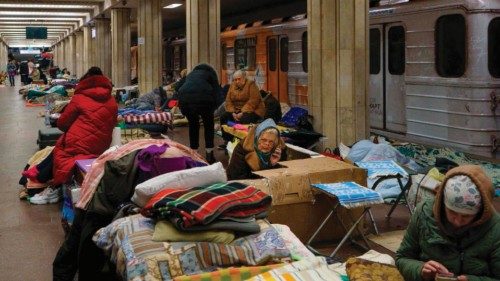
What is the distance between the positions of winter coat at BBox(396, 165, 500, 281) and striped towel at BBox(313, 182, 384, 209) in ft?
5.47

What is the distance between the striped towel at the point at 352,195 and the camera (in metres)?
5.26

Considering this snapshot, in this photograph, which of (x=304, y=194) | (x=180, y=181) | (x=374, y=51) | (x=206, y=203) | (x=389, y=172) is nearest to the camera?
(x=206, y=203)

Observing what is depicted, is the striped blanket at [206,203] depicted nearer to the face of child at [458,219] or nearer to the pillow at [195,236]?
the pillow at [195,236]

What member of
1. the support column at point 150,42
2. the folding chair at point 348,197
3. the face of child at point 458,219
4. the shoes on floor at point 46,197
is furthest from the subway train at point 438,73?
the support column at point 150,42

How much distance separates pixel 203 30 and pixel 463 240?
14.3m

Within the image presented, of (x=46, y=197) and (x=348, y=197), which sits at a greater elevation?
(x=348, y=197)

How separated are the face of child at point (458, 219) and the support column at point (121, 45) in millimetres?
26173

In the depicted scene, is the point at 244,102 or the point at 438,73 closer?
the point at 438,73

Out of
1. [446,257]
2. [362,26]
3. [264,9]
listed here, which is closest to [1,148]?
[362,26]

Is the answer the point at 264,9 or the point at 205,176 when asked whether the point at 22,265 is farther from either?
the point at 264,9

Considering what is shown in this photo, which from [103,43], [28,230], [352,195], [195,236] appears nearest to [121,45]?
[103,43]

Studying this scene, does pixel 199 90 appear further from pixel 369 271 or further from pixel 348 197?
pixel 369 271

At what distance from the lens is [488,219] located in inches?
131

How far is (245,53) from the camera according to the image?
18.8 meters
